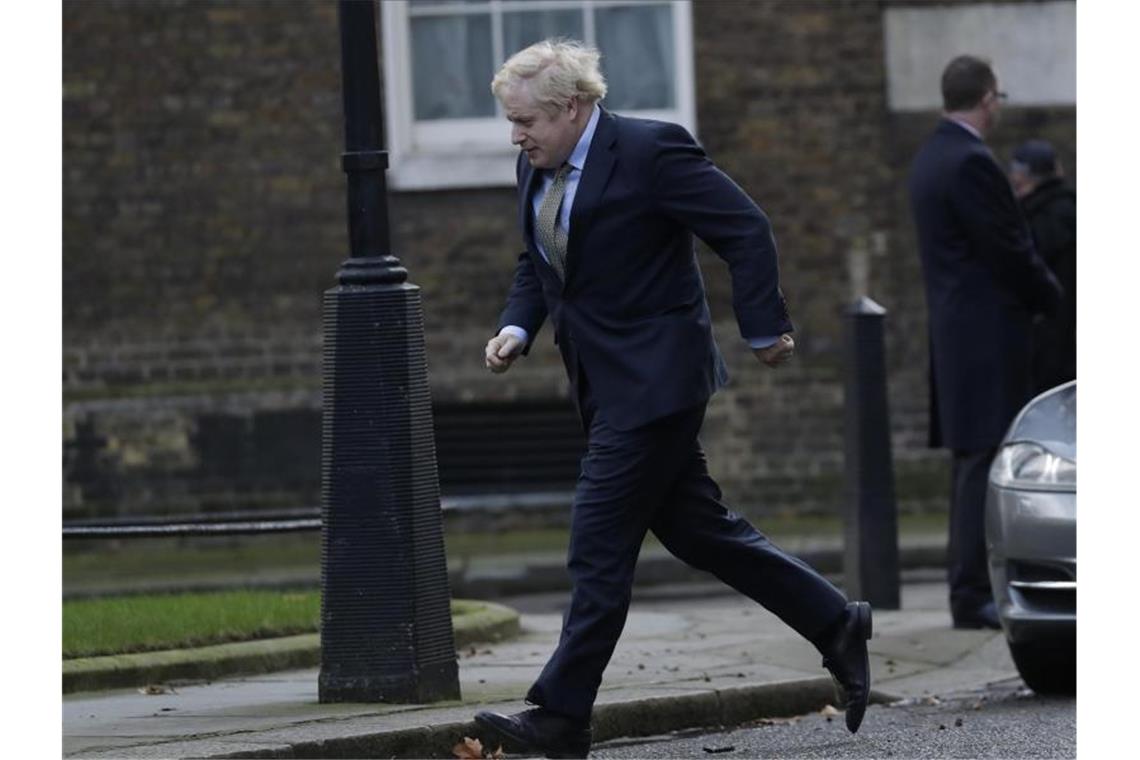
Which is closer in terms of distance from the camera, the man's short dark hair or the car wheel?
the car wheel

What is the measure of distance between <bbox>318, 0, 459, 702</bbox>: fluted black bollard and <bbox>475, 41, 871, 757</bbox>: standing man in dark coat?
101 cm

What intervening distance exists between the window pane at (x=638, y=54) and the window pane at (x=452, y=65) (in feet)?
2.16

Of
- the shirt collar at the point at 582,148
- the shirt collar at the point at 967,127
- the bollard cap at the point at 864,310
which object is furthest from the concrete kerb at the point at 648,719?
the shirt collar at the point at 967,127

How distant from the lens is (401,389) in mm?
7414

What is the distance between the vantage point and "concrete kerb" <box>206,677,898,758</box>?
6.67 meters

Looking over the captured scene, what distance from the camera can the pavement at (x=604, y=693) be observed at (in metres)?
6.80

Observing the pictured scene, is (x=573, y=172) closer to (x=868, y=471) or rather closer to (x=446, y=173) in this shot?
(x=868, y=471)

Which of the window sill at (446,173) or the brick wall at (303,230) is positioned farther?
the window sill at (446,173)

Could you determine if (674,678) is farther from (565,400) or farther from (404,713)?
(565,400)

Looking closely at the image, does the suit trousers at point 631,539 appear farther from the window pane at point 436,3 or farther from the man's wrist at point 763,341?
the window pane at point 436,3

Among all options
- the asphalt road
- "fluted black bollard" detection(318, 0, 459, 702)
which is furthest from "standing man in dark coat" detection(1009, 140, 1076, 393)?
"fluted black bollard" detection(318, 0, 459, 702)

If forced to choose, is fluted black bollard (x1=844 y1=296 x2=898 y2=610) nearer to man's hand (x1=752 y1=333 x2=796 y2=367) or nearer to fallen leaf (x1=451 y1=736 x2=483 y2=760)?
fallen leaf (x1=451 y1=736 x2=483 y2=760)

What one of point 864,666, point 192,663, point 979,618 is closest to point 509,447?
point 979,618

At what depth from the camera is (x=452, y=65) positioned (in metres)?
14.6
